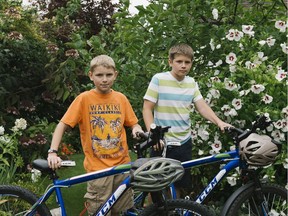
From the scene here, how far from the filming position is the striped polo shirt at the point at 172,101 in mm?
3584

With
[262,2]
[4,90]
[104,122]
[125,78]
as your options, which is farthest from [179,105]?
[4,90]

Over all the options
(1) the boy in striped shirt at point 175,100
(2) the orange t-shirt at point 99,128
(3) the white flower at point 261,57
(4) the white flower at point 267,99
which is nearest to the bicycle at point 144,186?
(2) the orange t-shirt at point 99,128

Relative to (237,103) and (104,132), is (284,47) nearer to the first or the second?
(237,103)

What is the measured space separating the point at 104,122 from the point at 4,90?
2166 millimetres

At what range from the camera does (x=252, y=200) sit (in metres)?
3.10

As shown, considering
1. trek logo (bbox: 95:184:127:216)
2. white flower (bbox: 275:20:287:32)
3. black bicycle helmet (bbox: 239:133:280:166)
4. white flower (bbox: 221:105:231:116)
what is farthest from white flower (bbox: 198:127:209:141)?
trek logo (bbox: 95:184:127:216)

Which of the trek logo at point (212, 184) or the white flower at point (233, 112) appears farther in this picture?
the white flower at point (233, 112)

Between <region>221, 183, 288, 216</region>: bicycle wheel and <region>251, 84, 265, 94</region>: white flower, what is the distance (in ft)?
2.93

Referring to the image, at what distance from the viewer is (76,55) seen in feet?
17.3

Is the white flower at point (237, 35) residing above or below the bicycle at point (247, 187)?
above

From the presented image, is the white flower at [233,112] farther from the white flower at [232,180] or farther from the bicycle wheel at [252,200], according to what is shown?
the bicycle wheel at [252,200]

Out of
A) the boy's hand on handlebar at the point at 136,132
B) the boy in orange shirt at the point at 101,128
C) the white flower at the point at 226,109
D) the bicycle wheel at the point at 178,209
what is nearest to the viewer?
the bicycle wheel at the point at 178,209

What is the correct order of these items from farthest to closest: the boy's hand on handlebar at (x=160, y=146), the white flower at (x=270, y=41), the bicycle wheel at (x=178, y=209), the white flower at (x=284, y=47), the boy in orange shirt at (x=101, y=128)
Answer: the white flower at (x=270, y=41) < the white flower at (x=284, y=47) < the boy in orange shirt at (x=101, y=128) < the boy's hand on handlebar at (x=160, y=146) < the bicycle wheel at (x=178, y=209)

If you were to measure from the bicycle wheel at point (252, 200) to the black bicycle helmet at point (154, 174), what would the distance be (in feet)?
1.83
